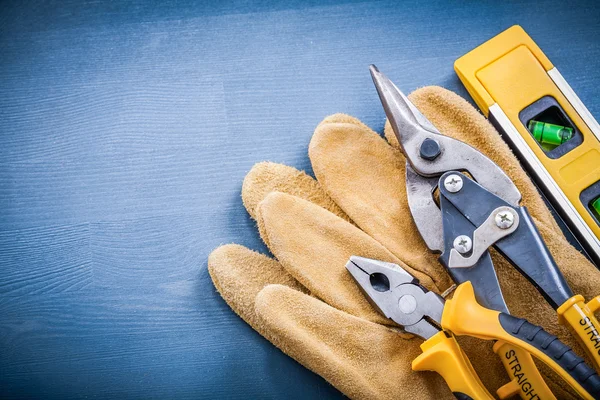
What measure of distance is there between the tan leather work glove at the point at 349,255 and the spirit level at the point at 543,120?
0.16 feet

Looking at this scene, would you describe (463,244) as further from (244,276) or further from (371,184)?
(244,276)

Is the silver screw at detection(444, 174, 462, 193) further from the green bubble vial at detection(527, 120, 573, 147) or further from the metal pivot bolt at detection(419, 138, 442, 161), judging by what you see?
the green bubble vial at detection(527, 120, 573, 147)

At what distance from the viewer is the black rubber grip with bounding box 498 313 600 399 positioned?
772 millimetres

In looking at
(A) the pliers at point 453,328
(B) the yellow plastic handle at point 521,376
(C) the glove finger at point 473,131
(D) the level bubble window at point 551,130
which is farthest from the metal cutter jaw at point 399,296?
(D) the level bubble window at point 551,130

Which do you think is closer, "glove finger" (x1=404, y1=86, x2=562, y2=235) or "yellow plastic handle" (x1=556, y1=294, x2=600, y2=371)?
"yellow plastic handle" (x1=556, y1=294, x2=600, y2=371)

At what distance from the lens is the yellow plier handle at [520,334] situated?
0.78m

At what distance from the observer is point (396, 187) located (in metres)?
1.03

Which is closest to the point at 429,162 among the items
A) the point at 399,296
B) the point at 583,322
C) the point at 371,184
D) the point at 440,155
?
the point at 440,155

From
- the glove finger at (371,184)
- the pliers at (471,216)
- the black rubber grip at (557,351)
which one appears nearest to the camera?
the black rubber grip at (557,351)

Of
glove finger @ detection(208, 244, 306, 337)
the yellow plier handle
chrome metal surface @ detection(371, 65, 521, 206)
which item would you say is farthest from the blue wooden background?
the yellow plier handle

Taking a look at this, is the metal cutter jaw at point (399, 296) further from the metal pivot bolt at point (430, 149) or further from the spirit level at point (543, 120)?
the spirit level at point (543, 120)

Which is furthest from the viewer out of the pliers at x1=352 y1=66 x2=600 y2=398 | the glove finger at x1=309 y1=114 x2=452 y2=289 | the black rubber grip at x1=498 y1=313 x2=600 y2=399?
the glove finger at x1=309 y1=114 x2=452 y2=289

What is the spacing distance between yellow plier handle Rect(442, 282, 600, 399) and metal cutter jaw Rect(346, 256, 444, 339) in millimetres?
41

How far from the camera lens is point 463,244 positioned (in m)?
0.91
